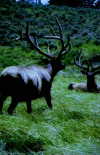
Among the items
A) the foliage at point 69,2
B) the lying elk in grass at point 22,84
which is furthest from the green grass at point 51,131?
the foliage at point 69,2

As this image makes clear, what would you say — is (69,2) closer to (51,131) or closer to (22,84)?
(22,84)

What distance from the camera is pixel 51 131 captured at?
225 inches

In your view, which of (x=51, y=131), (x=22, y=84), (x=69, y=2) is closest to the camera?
(x=51, y=131)

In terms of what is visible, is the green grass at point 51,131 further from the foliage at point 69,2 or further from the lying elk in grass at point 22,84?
the foliage at point 69,2

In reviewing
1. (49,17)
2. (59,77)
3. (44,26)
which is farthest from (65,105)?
(49,17)

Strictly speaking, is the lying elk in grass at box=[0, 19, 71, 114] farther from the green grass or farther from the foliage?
the foliage

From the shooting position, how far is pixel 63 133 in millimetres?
5805

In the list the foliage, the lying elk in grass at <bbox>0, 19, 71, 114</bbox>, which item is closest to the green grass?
the lying elk in grass at <bbox>0, 19, 71, 114</bbox>

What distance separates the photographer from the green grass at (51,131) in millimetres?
4695

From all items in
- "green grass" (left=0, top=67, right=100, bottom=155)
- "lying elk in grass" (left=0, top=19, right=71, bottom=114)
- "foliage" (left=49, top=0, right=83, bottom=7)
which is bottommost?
"green grass" (left=0, top=67, right=100, bottom=155)

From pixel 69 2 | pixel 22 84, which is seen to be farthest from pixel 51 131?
pixel 69 2

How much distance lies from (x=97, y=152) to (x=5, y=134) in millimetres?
1449

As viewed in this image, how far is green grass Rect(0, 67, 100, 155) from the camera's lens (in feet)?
15.4

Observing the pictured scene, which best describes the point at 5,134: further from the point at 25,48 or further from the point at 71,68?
the point at 25,48
